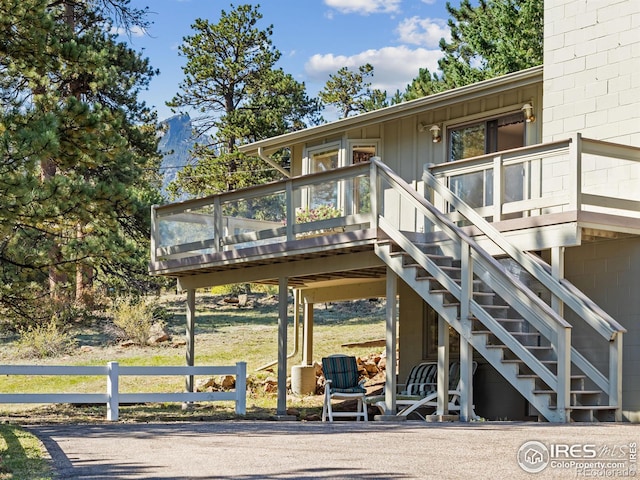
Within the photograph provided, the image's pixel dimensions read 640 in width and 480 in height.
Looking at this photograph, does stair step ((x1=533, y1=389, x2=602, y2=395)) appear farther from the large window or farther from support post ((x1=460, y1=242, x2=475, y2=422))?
the large window

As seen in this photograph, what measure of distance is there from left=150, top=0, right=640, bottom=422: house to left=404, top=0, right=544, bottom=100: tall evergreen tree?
31.0 ft

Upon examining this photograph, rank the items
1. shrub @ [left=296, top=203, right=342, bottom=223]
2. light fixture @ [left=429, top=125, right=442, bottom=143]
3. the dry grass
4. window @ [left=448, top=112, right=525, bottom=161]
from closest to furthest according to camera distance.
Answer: shrub @ [left=296, top=203, right=342, bottom=223]
window @ [left=448, top=112, right=525, bottom=161]
light fixture @ [left=429, top=125, right=442, bottom=143]
the dry grass

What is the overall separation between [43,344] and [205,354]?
15.3 ft

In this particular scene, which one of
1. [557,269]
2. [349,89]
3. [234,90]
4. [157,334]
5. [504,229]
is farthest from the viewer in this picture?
[349,89]

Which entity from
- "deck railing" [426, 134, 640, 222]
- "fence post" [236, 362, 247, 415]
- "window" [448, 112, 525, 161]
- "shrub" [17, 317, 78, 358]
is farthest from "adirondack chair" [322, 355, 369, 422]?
"shrub" [17, 317, 78, 358]

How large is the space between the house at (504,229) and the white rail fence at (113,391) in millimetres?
943

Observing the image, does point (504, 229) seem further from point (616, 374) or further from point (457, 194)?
point (616, 374)

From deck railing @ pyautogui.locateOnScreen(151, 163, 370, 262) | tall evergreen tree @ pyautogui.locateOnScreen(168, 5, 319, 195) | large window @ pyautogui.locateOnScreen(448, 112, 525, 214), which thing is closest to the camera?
large window @ pyautogui.locateOnScreen(448, 112, 525, 214)

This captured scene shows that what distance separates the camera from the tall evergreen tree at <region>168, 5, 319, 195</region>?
1474 inches

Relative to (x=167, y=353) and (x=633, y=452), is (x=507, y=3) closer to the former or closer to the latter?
(x=167, y=353)

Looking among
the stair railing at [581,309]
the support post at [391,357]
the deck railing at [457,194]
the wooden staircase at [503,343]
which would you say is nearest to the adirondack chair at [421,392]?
the support post at [391,357]

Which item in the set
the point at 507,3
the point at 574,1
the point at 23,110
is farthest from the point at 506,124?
the point at 507,3

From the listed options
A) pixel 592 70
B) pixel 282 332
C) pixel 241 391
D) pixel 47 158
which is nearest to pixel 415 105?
pixel 592 70

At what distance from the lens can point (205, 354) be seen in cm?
2794
